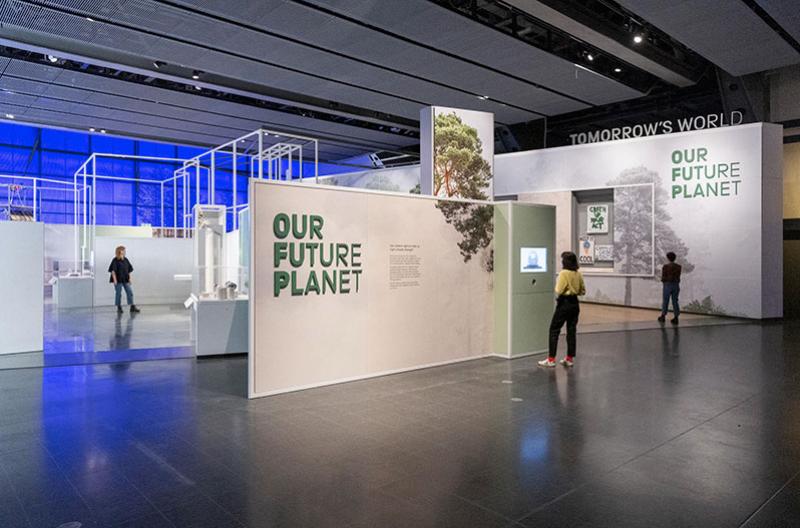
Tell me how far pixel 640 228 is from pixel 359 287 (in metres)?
10.2

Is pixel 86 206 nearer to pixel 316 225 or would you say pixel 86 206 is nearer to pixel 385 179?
pixel 385 179

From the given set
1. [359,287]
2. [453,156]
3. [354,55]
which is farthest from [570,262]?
[354,55]

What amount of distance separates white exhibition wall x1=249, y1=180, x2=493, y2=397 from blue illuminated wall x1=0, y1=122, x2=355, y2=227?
17.9 m

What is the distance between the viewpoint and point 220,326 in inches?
334

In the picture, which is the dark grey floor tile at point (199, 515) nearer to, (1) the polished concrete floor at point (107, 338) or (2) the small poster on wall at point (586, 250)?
(1) the polished concrete floor at point (107, 338)

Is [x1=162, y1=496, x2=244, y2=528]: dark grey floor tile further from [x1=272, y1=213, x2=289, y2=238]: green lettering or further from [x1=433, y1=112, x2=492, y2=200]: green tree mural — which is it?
[x1=433, y1=112, x2=492, y2=200]: green tree mural

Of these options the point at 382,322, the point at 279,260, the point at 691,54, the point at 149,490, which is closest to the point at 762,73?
the point at 691,54

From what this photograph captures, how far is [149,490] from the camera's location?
3.59 metres

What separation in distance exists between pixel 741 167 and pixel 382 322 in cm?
1002

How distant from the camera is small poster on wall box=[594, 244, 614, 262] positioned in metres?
15.2

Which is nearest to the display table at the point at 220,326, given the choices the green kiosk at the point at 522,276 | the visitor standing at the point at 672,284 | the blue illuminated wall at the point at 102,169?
the green kiosk at the point at 522,276

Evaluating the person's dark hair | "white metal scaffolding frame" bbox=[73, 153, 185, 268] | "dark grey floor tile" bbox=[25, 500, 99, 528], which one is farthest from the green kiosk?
"white metal scaffolding frame" bbox=[73, 153, 185, 268]

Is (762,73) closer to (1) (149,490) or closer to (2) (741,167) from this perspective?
(2) (741,167)

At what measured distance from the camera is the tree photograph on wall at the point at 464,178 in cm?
808
